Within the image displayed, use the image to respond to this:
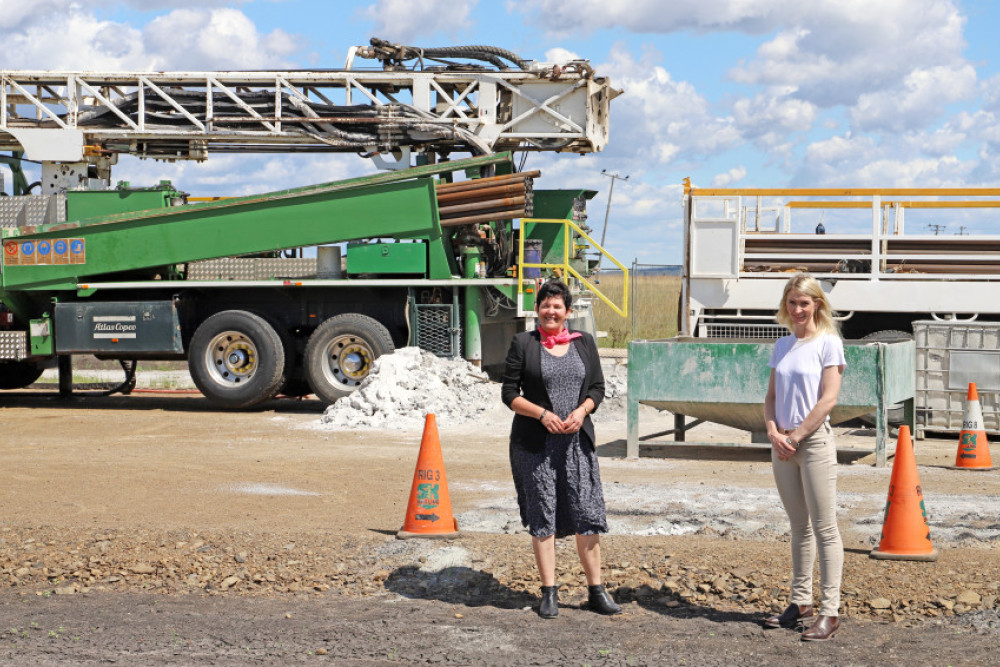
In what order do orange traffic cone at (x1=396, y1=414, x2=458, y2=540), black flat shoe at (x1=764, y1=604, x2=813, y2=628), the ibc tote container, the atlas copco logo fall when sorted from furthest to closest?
the atlas copco logo < the ibc tote container < orange traffic cone at (x1=396, y1=414, x2=458, y2=540) < black flat shoe at (x1=764, y1=604, x2=813, y2=628)

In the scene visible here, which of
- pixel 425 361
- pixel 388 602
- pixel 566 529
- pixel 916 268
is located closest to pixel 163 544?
pixel 388 602

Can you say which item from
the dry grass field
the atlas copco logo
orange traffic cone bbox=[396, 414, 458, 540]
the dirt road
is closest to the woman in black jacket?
the dirt road

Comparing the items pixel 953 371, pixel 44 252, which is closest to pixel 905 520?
pixel 953 371

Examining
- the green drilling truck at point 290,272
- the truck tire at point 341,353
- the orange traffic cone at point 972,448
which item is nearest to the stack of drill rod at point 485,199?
the green drilling truck at point 290,272

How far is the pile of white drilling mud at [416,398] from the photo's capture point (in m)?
→ 14.3

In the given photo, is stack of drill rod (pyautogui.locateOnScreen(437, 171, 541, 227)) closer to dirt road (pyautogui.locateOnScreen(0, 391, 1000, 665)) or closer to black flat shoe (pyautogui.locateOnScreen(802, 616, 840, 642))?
dirt road (pyautogui.locateOnScreen(0, 391, 1000, 665))

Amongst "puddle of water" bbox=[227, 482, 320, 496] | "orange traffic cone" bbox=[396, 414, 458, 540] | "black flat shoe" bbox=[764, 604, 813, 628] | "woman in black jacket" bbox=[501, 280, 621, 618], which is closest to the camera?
"black flat shoe" bbox=[764, 604, 813, 628]

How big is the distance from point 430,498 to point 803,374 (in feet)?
8.88

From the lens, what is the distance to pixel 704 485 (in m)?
9.89

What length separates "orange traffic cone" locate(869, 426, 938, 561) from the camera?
7.06 m

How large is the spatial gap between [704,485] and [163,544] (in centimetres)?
426

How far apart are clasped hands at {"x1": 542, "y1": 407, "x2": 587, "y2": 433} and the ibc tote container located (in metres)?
7.84

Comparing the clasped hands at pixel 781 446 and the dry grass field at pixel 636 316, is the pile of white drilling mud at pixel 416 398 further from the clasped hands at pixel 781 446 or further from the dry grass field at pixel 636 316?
the clasped hands at pixel 781 446

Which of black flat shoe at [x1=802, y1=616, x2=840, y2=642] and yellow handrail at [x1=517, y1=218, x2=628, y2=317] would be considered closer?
black flat shoe at [x1=802, y1=616, x2=840, y2=642]
